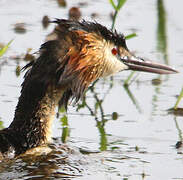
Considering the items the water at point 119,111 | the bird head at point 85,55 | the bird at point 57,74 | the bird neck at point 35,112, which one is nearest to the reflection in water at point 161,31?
the water at point 119,111

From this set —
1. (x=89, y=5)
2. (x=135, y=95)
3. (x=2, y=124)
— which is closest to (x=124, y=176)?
(x=2, y=124)

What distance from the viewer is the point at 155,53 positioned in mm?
12898

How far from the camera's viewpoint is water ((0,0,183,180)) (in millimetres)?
8742

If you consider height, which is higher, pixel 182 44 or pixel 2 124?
pixel 182 44

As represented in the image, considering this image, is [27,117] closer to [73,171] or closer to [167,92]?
[73,171]

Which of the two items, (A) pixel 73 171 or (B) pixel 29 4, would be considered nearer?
(A) pixel 73 171

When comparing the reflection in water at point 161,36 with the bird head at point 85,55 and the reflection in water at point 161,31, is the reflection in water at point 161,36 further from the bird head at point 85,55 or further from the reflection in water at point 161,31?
the bird head at point 85,55

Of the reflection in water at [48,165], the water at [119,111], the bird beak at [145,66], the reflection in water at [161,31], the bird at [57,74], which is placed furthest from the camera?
the reflection in water at [161,31]

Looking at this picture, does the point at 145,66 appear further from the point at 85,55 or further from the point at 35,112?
the point at 35,112

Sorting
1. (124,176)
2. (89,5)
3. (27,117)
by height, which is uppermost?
(89,5)

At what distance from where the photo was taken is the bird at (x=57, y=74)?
8.99 metres

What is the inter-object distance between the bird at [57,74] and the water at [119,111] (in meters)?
0.29

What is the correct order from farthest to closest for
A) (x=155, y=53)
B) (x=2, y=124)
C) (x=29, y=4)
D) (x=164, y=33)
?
(x=29, y=4) → (x=164, y=33) → (x=155, y=53) → (x=2, y=124)

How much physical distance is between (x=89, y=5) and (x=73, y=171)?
7202mm
